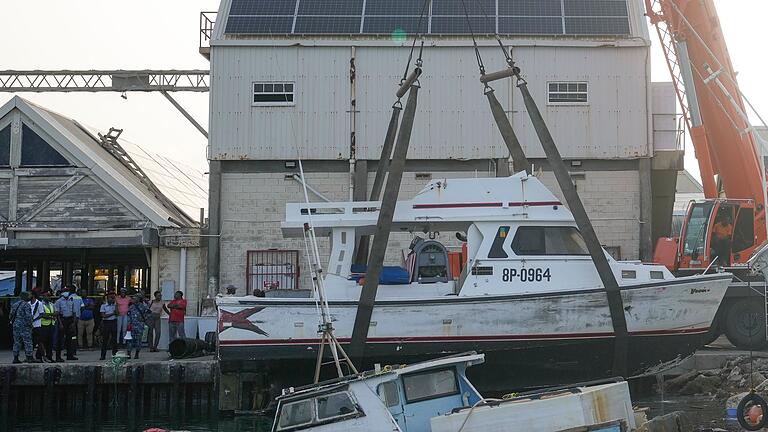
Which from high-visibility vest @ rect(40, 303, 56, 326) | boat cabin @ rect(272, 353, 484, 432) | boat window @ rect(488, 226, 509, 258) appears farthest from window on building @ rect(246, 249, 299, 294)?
boat cabin @ rect(272, 353, 484, 432)

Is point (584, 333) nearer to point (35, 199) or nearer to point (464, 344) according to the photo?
point (464, 344)

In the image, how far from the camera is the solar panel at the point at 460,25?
25.0 m

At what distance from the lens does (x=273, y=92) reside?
24812 mm

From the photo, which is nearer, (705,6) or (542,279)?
(542,279)

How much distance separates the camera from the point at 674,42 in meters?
23.9

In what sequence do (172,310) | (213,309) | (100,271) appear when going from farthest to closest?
(100,271) → (213,309) → (172,310)

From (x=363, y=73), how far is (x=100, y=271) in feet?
58.5

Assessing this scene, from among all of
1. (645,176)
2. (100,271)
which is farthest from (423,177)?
(100,271)

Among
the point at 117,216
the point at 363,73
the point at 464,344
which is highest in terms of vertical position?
the point at 363,73

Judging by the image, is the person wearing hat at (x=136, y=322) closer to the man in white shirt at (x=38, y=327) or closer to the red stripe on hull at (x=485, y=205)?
the man in white shirt at (x=38, y=327)

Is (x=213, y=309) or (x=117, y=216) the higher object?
(x=117, y=216)

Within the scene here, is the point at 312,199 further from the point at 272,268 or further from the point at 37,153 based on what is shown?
the point at 37,153

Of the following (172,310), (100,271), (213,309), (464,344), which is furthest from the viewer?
(100,271)

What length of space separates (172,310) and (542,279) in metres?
9.36
